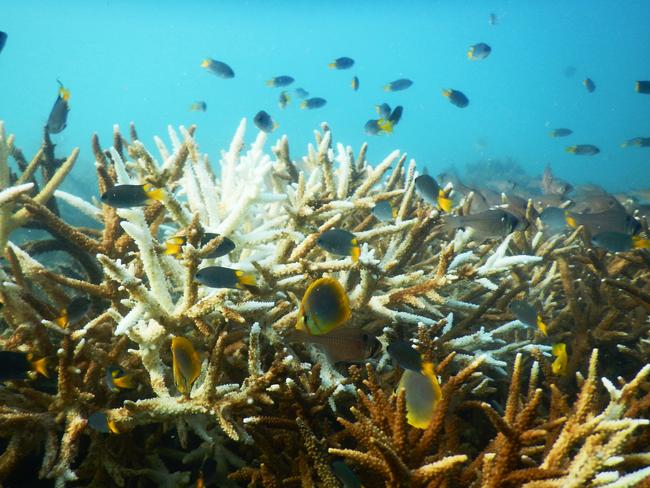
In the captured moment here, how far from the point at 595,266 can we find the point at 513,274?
2.18 ft

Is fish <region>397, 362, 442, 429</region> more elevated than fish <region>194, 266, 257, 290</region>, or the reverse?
fish <region>194, 266, 257, 290</region>

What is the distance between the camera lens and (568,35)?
145 m

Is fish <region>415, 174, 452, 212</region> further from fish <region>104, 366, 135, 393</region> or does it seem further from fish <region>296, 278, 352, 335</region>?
fish <region>104, 366, 135, 393</region>

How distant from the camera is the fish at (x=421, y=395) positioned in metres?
1.73

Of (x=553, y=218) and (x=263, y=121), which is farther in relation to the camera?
(x=263, y=121)

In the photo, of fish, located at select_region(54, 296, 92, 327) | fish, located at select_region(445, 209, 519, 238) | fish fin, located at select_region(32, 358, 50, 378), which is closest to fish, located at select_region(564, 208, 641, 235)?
fish, located at select_region(445, 209, 519, 238)

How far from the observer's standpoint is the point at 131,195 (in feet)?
7.12

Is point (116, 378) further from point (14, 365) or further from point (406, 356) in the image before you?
point (406, 356)

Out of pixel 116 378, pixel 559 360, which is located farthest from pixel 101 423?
pixel 559 360

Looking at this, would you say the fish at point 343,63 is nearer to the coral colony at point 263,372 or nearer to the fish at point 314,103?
the fish at point 314,103

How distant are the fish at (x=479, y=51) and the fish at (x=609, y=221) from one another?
7.13 meters

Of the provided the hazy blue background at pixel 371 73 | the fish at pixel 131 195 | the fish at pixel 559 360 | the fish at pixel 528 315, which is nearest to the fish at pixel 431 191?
the fish at pixel 528 315

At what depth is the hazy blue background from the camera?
115m

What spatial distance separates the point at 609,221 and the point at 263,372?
3.72m
